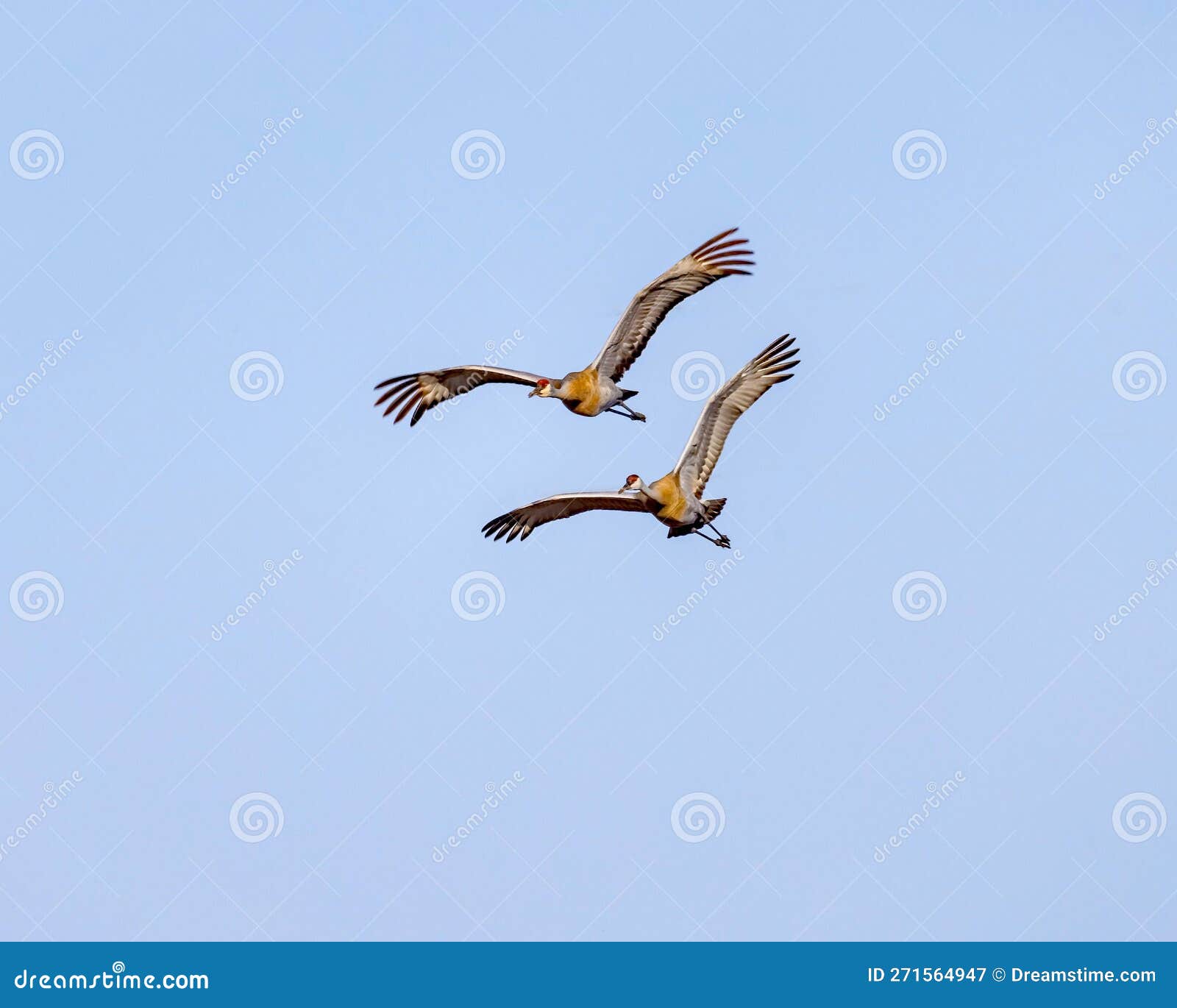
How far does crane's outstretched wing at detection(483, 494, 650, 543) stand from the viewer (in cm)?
3203

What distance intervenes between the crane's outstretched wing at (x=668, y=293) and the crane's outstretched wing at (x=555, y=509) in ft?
7.37

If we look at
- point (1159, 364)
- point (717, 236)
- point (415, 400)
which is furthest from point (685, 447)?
point (1159, 364)

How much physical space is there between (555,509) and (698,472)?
2.69 metres

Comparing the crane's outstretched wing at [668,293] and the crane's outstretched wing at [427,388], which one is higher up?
the crane's outstretched wing at [668,293]

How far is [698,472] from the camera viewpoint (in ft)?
105

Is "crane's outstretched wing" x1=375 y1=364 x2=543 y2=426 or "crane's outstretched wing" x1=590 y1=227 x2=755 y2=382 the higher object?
"crane's outstretched wing" x1=590 y1=227 x2=755 y2=382

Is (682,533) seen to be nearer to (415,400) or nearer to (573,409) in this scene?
(573,409)

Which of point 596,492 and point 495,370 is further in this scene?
point 495,370

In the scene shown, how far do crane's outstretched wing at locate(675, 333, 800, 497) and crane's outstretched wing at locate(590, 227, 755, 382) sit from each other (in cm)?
167

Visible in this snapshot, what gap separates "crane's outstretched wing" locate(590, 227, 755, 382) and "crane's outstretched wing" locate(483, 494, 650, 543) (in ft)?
7.37

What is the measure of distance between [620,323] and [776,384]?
9.38 ft

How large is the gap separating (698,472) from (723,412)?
111 centimetres

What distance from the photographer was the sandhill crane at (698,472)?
104ft

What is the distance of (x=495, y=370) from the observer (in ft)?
112
